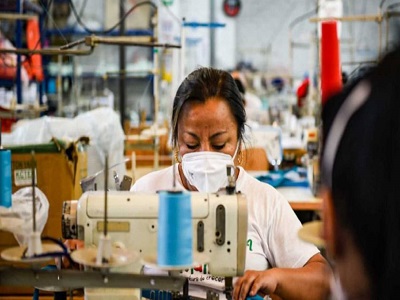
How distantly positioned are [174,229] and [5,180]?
1.44ft

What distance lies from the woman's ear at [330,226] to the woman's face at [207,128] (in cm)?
100

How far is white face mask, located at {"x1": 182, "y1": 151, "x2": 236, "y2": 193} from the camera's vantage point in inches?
68.1

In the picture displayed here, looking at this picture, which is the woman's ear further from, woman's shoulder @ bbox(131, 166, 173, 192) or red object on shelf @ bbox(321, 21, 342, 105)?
red object on shelf @ bbox(321, 21, 342, 105)

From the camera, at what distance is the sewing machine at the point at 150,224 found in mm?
1415

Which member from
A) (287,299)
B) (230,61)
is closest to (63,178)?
(287,299)

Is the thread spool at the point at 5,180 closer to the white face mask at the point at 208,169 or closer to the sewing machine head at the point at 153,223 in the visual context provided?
the sewing machine head at the point at 153,223

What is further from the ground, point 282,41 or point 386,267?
point 282,41

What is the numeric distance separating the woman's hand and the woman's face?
409mm

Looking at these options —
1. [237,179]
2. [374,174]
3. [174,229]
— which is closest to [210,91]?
[237,179]

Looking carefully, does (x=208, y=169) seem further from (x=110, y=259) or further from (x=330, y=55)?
(x=330, y=55)

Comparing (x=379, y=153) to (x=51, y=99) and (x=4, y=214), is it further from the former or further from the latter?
(x=51, y=99)

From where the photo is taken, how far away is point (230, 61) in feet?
34.3

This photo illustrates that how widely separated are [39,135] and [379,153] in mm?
3019

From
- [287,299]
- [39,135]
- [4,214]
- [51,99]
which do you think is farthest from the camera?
[51,99]
